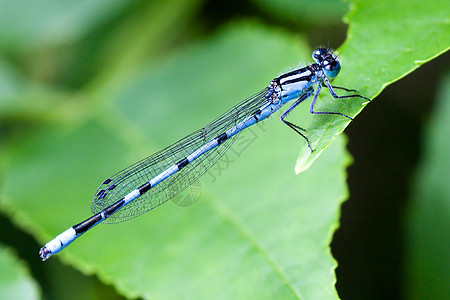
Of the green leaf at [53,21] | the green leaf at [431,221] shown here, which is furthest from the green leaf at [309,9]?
the green leaf at [53,21]

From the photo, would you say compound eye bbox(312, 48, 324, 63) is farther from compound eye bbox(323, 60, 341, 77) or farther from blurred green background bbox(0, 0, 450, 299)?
blurred green background bbox(0, 0, 450, 299)

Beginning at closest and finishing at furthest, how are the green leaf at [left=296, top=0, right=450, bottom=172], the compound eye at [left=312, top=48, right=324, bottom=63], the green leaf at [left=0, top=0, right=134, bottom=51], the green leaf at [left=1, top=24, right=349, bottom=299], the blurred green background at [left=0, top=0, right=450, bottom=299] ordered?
the green leaf at [left=296, top=0, right=450, bottom=172]
the green leaf at [left=1, top=24, right=349, bottom=299]
the blurred green background at [left=0, top=0, right=450, bottom=299]
the compound eye at [left=312, top=48, right=324, bottom=63]
the green leaf at [left=0, top=0, right=134, bottom=51]

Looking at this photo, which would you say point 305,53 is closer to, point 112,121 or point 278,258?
point 112,121

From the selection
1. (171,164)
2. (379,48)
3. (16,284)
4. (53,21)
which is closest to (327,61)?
(379,48)

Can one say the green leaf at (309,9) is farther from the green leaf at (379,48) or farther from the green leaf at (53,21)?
the green leaf at (53,21)

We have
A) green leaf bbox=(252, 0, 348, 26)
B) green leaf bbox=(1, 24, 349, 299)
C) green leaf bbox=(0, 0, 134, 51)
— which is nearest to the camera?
green leaf bbox=(1, 24, 349, 299)

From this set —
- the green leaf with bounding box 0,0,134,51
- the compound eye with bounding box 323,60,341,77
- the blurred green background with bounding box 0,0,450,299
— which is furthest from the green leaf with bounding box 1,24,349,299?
the green leaf with bounding box 0,0,134,51

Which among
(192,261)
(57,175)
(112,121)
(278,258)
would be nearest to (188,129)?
(112,121)
